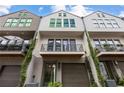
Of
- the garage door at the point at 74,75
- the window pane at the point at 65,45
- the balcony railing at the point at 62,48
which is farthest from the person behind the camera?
the window pane at the point at 65,45

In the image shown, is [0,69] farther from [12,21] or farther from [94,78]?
[94,78]

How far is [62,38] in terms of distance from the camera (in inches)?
258

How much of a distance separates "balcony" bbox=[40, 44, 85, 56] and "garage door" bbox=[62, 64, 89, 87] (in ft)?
2.02

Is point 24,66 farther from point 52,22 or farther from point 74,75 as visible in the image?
point 52,22

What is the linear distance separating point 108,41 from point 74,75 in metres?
2.73

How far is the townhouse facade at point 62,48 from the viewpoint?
518 centimetres

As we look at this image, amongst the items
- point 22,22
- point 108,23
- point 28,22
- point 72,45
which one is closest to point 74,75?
point 72,45

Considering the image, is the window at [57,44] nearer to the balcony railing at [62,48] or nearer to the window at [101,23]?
the balcony railing at [62,48]

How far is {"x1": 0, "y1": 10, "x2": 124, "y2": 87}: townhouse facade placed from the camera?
518cm

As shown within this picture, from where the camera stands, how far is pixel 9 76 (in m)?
5.20

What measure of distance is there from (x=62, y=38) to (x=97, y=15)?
2.78 meters

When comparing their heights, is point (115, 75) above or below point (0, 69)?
below

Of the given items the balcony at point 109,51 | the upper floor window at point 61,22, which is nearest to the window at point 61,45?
the upper floor window at point 61,22

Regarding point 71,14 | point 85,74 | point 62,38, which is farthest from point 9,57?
point 71,14
